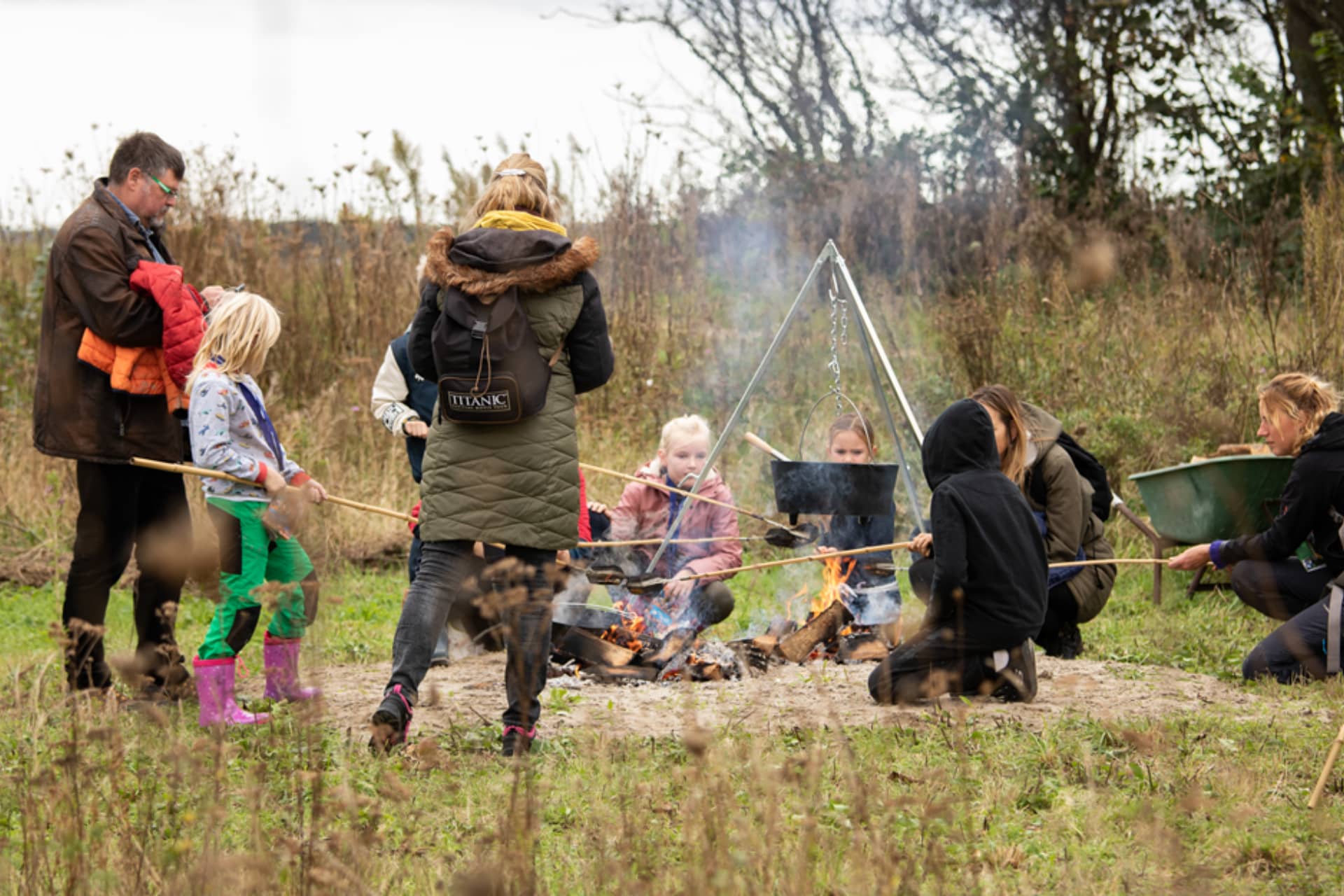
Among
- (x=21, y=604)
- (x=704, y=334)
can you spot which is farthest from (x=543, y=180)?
(x=704, y=334)

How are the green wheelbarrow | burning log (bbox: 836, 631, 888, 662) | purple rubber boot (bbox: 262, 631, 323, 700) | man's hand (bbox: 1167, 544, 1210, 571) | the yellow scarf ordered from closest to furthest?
purple rubber boot (bbox: 262, 631, 323, 700), the yellow scarf, man's hand (bbox: 1167, 544, 1210, 571), burning log (bbox: 836, 631, 888, 662), the green wheelbarrow

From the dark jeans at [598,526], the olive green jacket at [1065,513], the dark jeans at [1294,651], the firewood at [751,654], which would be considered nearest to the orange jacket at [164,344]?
the dark jeans at [598,526]

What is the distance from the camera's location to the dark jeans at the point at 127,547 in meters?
5.07

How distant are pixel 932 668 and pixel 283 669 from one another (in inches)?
108

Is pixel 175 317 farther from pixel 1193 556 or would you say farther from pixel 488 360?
pixel 1193 556

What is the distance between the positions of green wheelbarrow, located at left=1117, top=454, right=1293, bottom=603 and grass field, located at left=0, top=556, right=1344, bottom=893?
1606mm

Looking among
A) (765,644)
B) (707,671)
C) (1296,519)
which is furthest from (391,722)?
(1296,519)

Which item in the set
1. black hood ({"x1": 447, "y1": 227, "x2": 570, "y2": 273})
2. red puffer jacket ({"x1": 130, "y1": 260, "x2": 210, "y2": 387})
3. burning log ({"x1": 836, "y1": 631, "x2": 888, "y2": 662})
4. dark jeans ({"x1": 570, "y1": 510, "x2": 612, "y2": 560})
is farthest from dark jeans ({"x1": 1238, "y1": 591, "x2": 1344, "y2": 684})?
red puffer jacket ({"x1": 130, "y1": 260, "x2": 210, "y2": 387})

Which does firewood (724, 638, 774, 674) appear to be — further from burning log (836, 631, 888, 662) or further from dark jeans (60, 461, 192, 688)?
dark jeans (60, 461, 192, 688)

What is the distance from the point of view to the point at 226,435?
4797 millimetres

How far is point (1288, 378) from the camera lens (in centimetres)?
589

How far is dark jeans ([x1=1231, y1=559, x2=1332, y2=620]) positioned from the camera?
597 centimetres

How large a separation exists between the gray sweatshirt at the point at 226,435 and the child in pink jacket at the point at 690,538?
2151 millimetres

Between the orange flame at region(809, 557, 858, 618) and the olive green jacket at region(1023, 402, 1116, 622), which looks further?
the orange flame at region(809, 557, 858, 618)
